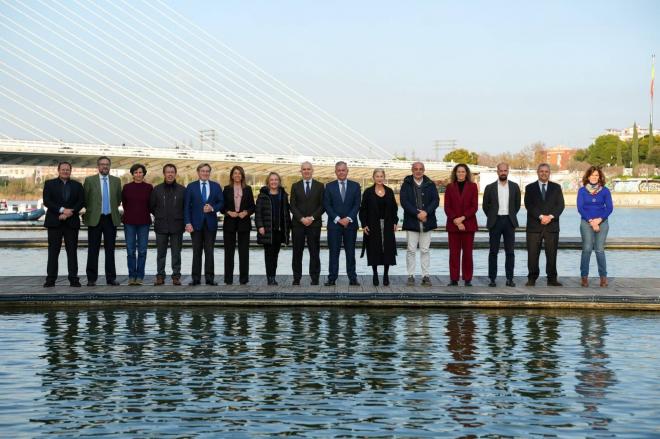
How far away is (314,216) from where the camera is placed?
1506cm

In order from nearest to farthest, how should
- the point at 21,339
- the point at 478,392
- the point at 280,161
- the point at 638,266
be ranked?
1. the point at 478,392
2. the point at 21,339
3. the point at 638,266
4. the point at 280,161

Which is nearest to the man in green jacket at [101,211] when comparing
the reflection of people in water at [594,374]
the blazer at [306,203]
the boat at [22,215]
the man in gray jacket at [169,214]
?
the man in gray jacket at [169,214]

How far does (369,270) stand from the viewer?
21.8 metres

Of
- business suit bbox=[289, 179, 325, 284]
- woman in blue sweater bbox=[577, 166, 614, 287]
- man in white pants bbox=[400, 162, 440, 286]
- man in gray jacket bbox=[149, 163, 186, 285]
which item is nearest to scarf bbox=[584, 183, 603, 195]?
woman in blue sweater bbox=[577, 166, 614, 287]

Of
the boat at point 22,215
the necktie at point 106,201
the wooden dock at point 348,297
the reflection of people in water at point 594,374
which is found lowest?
the reflection of people in water at point 594,374

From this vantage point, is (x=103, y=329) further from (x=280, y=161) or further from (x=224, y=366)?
(x=280, y=161)

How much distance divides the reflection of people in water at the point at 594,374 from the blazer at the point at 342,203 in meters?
3.98

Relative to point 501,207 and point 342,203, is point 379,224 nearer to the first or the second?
point 342,203

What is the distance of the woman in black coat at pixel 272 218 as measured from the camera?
14.9 metres

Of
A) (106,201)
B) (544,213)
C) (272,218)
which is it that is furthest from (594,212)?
(106,201)

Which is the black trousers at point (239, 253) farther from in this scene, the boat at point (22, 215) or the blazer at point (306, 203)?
the boat at point (22, 215)

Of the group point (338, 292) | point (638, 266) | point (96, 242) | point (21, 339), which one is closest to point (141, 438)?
point (21, 339)

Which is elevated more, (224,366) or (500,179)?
(500,179)

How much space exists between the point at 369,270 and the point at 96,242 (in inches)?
312
